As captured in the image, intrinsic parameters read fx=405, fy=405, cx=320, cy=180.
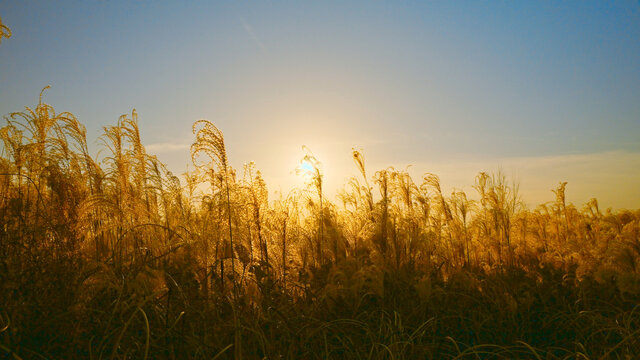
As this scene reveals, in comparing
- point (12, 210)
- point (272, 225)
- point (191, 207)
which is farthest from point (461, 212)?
point (12, 210)

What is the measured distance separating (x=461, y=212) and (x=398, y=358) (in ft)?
15.5

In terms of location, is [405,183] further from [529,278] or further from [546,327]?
[546,327]

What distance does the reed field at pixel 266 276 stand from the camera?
8.87 feet

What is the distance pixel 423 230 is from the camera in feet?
19.5

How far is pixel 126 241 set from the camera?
509 cm

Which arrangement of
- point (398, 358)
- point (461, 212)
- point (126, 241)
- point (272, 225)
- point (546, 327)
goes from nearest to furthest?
point (398, 358), point (546, 327), point (272, 225), point (126, 241), point (461, 212)

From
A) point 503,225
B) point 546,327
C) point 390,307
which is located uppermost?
point 503,225

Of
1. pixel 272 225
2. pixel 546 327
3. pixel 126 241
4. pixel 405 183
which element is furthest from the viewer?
pixel 405 183

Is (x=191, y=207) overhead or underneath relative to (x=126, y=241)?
overhead

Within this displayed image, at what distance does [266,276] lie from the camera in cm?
418

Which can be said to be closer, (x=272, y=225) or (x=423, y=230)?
(x=272, y=225)

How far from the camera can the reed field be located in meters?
2.70

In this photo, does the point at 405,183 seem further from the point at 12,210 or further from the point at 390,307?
the point at 12,210

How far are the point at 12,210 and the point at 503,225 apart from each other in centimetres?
625
